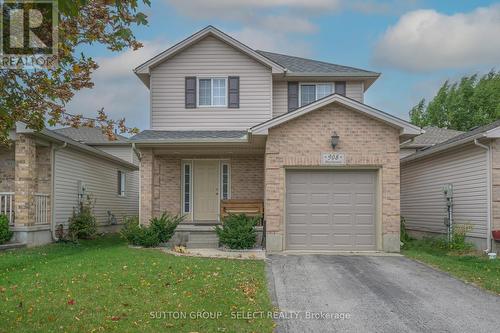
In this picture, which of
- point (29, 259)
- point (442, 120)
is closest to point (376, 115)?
point (29, 259)

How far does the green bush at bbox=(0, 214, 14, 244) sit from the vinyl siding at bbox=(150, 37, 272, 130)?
5757 millimetres

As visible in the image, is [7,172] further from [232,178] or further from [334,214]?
[334,214]

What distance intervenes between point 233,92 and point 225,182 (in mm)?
3136

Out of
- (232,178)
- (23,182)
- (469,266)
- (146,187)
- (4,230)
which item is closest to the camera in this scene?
(469,266)

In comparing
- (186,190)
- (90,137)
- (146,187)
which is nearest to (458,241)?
(186,190)

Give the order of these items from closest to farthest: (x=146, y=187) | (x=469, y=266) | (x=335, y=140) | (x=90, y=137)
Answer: (x=469, y=266), (x=335, y=140), (x=146, y=187), (x=90, y=137)

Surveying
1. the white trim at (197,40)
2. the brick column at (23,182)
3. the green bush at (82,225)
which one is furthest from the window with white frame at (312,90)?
the brick column at (23,182)

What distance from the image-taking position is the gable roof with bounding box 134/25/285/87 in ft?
58.7

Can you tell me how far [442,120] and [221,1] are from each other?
Result: 37.7m

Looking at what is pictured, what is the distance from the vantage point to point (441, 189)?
1738 centimetres

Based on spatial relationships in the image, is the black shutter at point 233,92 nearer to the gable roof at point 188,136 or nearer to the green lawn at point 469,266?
the gable roof at point 188,136

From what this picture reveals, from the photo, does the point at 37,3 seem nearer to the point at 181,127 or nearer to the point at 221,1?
the point at 221,1

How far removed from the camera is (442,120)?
148ft

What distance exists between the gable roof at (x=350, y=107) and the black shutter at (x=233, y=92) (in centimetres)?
441
